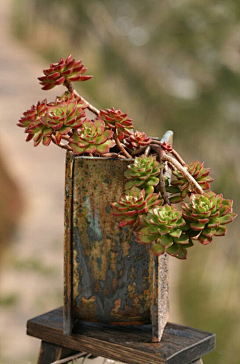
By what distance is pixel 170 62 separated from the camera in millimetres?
Result: 2607

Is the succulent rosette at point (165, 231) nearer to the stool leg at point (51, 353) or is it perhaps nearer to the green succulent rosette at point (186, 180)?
the green succulent rosette at point (186, 180)

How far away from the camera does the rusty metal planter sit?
2.76 ft

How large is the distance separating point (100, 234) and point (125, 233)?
0.04m

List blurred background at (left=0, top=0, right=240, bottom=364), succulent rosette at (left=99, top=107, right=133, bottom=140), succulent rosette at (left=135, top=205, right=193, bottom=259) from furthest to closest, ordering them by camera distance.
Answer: blurred background at (left=0, top=0, right=240, bottom=364) < succulent rosette at (left=99, top=107, right=133, bottom=140) < succulent rosette at (left=135, top=205, right=193, bottom=259)

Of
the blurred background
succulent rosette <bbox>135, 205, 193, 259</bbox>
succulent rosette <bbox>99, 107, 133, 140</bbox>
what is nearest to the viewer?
succulent rosette <bbox>135, 205, 193, 259</bbox>

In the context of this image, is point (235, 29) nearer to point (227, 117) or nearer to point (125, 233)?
point (227, 117)

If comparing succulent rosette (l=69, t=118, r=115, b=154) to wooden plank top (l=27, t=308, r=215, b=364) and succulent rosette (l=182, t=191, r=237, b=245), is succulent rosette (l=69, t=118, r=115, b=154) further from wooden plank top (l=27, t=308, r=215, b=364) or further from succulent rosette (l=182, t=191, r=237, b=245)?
wooden plank top (l=27, t=308, r=215, b=364)

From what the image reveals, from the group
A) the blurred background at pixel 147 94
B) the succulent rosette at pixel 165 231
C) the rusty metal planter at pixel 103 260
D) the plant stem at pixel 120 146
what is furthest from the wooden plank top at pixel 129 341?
the blurred background at pixel 147 94

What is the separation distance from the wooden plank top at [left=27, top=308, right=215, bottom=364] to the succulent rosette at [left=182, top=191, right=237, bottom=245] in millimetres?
175

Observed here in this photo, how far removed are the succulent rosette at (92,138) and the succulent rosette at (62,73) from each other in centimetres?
9

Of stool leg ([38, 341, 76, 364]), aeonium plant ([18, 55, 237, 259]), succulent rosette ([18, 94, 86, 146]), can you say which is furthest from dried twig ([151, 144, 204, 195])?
stool leg ([38, 341, 76, 364])

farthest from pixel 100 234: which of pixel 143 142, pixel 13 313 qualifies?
A: pixel 13 313

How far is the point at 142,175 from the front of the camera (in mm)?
779

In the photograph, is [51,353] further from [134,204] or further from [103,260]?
[134,204]
